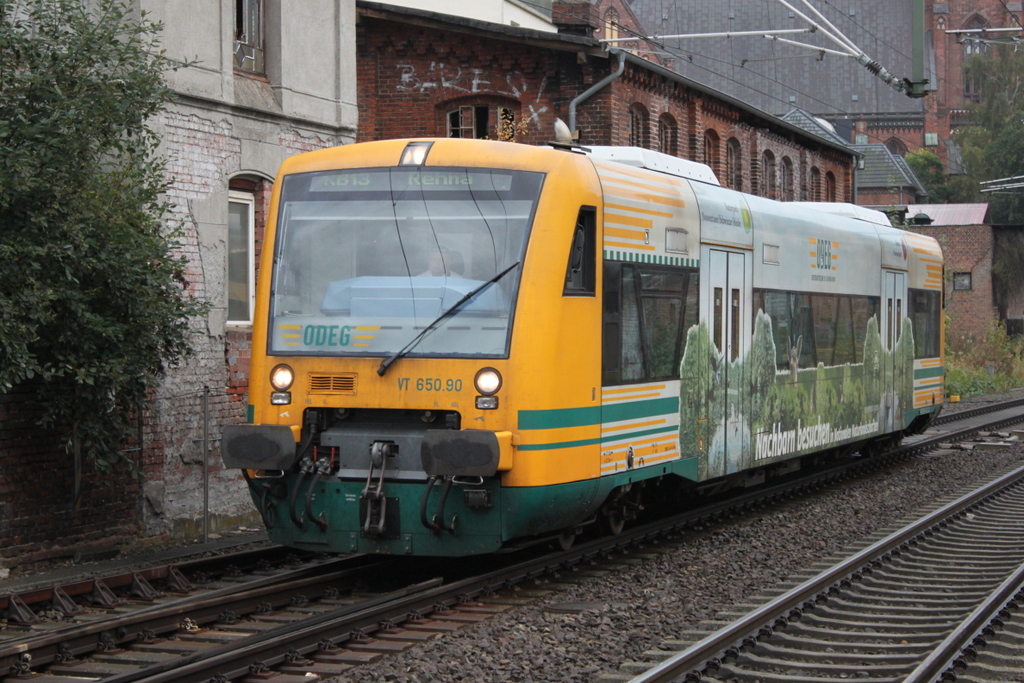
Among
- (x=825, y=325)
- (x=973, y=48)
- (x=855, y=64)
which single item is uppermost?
(x=973, y=48)

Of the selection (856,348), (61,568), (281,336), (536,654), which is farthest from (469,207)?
(856,348)

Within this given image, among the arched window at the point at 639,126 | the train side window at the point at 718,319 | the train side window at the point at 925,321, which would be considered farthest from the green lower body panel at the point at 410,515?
the arched window at the point at 639,126

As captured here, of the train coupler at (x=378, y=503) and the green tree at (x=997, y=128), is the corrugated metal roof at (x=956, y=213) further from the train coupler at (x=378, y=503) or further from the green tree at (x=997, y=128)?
the train coupler at (x=378, y=503)

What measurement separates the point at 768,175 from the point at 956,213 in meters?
38.4

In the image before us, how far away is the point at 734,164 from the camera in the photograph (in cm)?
2812

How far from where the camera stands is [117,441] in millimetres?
10609

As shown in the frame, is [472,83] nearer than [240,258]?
No

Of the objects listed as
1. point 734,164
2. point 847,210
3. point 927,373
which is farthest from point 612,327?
point 734,164

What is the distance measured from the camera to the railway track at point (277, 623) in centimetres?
683

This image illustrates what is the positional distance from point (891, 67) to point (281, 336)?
287 ft

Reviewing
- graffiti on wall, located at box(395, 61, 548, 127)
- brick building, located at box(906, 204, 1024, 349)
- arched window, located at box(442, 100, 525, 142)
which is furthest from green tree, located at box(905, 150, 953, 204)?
graffiti on wall, located at box(395, 61, 548, 127)

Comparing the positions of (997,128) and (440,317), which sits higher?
(997,128)

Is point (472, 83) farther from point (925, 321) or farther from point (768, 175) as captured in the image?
point (768, 175)

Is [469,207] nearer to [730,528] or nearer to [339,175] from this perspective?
[339,175]
